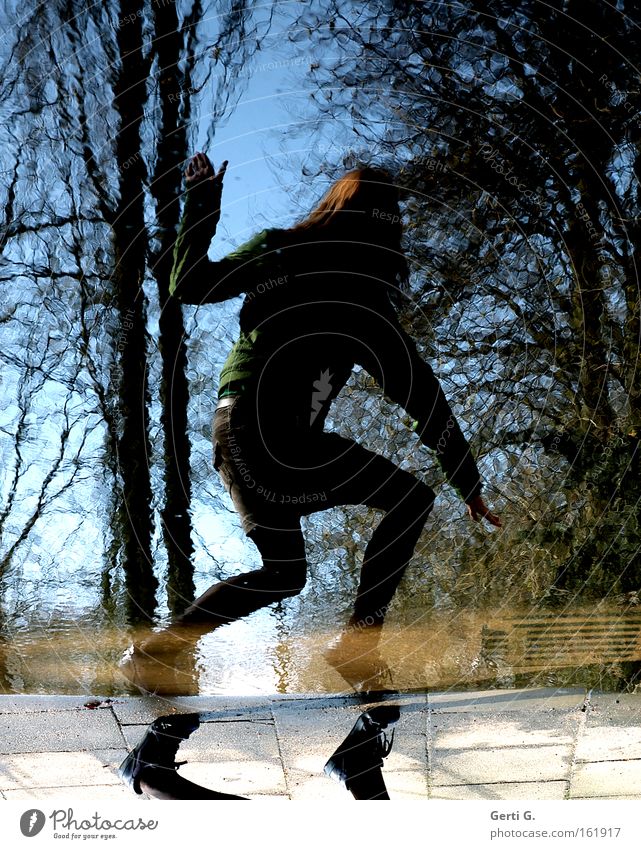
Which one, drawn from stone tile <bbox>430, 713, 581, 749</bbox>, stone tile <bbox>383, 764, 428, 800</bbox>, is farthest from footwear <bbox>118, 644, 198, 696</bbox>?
stone tile <bbox>430, 713, 581, 749</bbox>

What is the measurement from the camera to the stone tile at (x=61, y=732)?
2094 millimetres

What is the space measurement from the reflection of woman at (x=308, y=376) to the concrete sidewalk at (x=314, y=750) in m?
0.31

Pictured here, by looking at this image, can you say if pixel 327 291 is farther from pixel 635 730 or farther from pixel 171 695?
pixel 635 730

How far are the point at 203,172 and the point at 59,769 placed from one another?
4.79ft

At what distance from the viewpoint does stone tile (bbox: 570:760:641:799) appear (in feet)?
6.67

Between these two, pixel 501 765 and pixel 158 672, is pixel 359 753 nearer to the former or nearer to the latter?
pixel 501 765

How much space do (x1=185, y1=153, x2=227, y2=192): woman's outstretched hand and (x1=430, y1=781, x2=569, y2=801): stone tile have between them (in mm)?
1500

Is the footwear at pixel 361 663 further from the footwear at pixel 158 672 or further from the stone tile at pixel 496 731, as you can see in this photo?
the footwear at pixel 158 672

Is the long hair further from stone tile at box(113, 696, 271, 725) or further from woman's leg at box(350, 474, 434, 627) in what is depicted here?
stone tile at box(113, 696, 271, 725)

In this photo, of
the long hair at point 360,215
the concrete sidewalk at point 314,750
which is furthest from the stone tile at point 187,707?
the long hair at point 360,215

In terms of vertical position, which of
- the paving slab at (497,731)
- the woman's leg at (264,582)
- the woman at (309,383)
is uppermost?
the woman at (309,383)

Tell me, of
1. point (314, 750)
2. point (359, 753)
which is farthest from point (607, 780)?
point (314, 750)

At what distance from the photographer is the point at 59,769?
2094mm

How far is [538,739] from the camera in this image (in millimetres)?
2100
